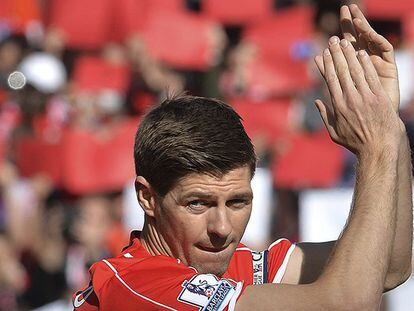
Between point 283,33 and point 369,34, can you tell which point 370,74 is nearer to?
point 369,34

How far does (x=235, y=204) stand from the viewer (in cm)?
331

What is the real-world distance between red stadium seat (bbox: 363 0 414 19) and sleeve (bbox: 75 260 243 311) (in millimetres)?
6235

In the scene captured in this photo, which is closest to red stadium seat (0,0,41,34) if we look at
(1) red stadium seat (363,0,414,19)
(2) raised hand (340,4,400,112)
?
(1) red stadium seat (363,0,414,19)

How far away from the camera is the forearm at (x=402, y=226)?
134 inches

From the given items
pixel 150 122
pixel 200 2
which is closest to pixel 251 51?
pixel 200 2

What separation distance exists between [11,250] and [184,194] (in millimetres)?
6014

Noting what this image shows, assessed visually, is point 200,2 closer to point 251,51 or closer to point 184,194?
point 251,51

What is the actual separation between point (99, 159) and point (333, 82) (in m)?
6.51

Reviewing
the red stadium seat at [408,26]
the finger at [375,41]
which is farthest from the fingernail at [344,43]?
the red stadium seat at [408,26]

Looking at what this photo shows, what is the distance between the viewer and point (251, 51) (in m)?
9.50

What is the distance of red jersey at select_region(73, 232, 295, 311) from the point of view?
10.2ft

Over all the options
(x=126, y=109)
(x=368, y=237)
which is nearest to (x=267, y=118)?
(x=126, y=109)

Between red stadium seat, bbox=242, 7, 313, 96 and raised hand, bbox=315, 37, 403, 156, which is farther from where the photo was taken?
red stadium seat, bbox=242, 7, 313, 96

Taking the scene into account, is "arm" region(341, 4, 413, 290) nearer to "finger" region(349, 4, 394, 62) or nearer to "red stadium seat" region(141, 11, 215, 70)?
"finger" region(349, 4, 394, 62)
